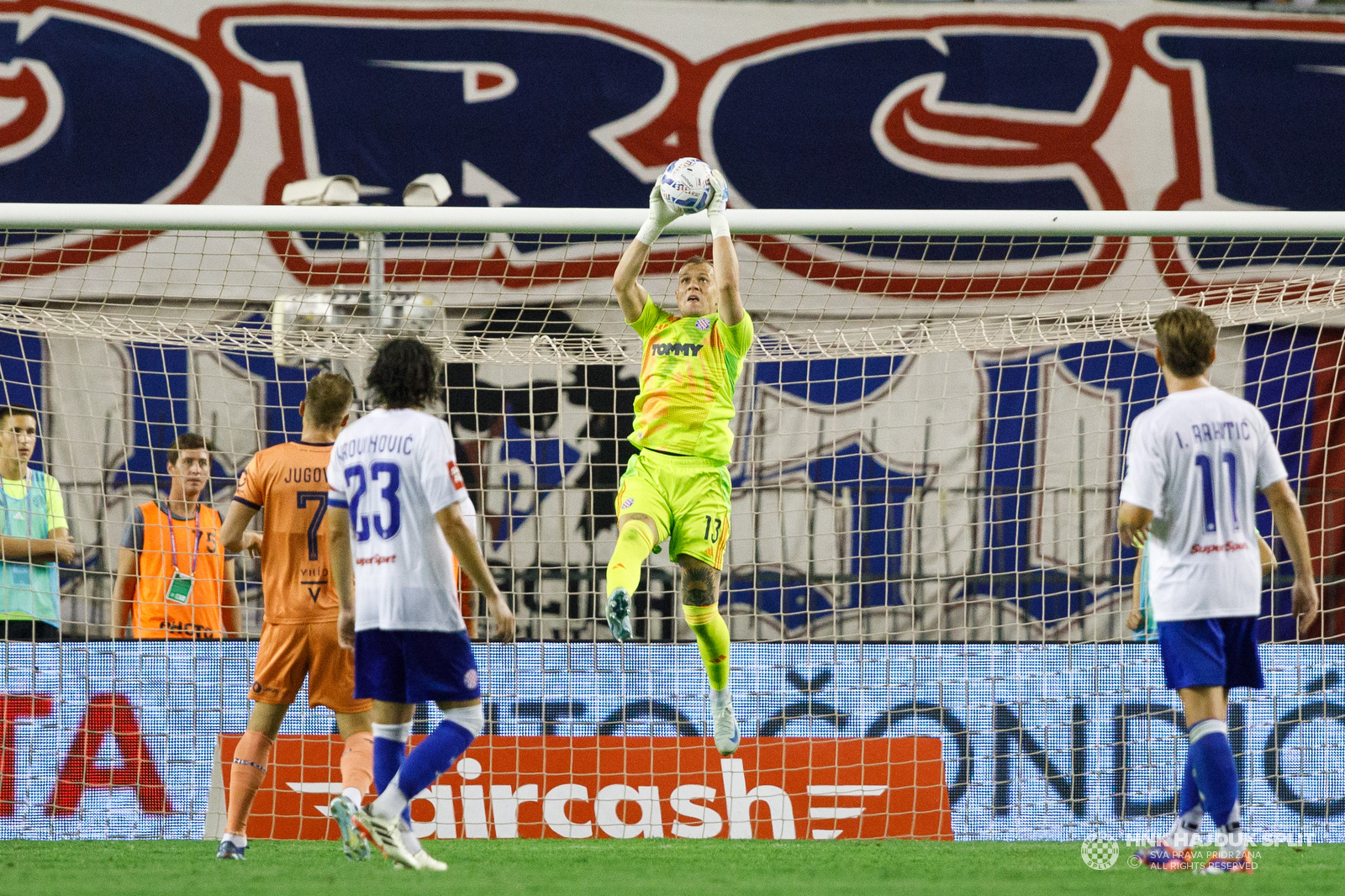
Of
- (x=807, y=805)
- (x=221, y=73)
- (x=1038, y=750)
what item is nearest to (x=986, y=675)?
(x=1038, y=750)

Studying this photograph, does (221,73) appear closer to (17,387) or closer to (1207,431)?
(17,387)

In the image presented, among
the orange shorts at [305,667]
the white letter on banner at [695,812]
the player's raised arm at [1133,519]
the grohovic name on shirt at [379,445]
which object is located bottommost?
the white letter on banner at [695,812]

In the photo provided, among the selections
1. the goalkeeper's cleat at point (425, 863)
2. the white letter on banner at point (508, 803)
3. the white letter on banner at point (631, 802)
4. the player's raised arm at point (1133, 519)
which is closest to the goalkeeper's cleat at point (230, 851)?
the goalkeeper's cleat at point (425, 863)

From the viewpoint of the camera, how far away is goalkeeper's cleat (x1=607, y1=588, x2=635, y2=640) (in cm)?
543

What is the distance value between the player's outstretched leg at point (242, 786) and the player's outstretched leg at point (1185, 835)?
11.5ft

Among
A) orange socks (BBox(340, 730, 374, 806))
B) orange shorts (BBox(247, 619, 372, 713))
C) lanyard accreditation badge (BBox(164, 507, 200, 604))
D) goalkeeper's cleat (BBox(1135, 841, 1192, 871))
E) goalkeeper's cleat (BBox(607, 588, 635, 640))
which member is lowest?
goalkeeper's cleat (BBox(1135, 841, 1192, 871))

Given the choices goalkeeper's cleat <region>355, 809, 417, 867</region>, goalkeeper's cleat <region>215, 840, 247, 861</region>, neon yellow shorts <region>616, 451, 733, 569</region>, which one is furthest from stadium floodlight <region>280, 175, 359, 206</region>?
goalkeeper's cleat <region>355, 809, 417, 867</region>

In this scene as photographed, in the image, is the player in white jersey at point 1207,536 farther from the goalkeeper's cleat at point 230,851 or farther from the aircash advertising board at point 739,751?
the goalkeeper's cleat at point 230,851

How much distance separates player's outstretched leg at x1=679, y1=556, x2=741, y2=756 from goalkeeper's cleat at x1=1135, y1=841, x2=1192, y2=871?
1.86 m

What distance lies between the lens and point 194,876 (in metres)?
4.92

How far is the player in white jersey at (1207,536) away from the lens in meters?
4.55

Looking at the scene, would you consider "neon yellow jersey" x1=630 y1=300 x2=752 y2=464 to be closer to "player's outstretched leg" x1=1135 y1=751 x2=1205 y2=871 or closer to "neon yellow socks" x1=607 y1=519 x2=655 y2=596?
"neon yellow socks" x1=607 y1=519 x2=655 y2=596

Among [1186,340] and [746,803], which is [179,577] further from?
[1186,340]

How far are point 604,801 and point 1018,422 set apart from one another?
4958mm
